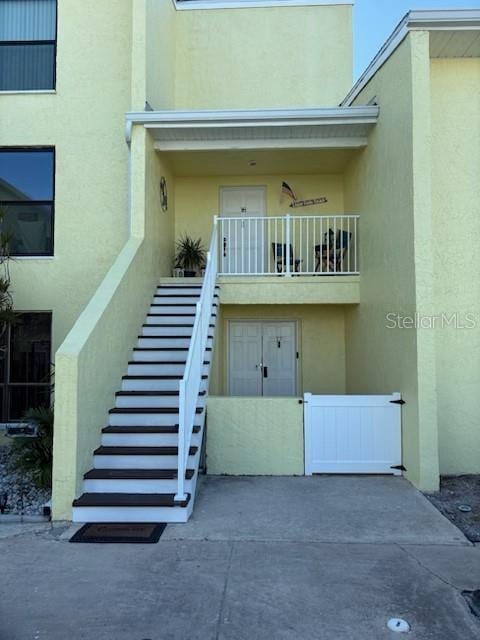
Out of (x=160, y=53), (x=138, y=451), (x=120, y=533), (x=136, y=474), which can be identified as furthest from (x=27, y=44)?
(x=120, y=533)

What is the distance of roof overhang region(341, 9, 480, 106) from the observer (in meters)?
5.83

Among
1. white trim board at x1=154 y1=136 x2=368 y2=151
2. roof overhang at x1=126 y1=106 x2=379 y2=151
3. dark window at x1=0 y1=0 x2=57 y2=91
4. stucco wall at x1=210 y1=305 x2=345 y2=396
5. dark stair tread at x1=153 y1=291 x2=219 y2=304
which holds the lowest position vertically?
stucco wall at x1=210 y1=305 x2=345 y2=396

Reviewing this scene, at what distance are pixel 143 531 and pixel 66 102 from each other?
24.1 ft

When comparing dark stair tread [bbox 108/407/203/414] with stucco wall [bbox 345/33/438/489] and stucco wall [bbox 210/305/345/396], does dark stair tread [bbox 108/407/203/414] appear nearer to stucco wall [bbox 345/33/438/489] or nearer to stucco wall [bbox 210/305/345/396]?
stucco wall [bbox 345/33/438/489]

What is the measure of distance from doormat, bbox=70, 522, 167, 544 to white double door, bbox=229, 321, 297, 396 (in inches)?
196

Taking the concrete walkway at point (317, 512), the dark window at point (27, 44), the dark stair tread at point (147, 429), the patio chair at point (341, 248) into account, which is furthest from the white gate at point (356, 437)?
the dark window at point (27, 44)

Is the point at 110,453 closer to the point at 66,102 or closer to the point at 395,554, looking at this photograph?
the point at 395,554

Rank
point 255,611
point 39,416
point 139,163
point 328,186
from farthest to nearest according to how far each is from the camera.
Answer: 1. point 328,186
2. point 139,163
3. point 39,416
4. point 255,611

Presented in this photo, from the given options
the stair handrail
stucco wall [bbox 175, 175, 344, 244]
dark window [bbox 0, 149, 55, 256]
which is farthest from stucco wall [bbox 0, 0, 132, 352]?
the stair handrail

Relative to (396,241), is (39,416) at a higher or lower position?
lower

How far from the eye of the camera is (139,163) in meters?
7.46

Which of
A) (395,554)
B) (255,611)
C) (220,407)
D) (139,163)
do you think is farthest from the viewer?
(139,163)

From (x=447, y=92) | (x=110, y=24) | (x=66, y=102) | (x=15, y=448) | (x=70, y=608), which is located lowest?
(x=70, y=608)

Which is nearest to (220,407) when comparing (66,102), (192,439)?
(192,439)
